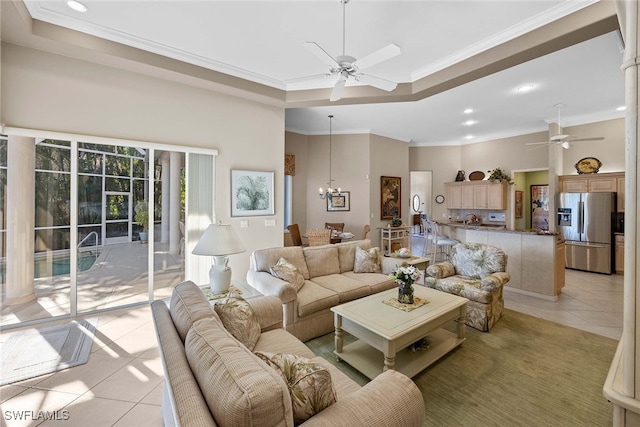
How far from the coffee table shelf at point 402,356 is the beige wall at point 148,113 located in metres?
2.58

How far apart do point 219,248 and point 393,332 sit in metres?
1.72

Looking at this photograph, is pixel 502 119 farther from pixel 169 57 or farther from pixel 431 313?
pixel 169 57

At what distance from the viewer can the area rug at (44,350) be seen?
7.79 feet

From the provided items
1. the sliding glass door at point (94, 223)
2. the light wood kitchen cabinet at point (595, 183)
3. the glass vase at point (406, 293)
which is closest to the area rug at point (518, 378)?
the glass vase at point (406, 293)

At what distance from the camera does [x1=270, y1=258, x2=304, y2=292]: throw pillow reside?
3.21 meters

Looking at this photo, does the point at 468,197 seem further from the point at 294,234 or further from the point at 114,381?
the point at 114,381

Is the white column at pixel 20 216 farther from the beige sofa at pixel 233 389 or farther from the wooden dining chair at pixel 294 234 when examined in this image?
the wooden dining chair at pixel 294 234

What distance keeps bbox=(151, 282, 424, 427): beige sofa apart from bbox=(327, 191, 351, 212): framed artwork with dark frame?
573 cm

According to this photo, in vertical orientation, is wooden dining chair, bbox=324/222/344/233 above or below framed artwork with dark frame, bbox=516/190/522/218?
below

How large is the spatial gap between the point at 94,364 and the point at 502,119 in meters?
8.09

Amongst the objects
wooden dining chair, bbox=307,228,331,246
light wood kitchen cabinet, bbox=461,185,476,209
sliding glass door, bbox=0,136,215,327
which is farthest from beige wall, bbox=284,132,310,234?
light wood kitchen cabinet, bbox=461,185,476,209

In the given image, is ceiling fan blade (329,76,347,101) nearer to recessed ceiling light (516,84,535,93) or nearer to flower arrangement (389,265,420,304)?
flower arrangement (389,265,420,304)

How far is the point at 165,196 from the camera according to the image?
4.00 meters

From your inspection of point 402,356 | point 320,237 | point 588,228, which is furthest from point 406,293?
point 588,228
